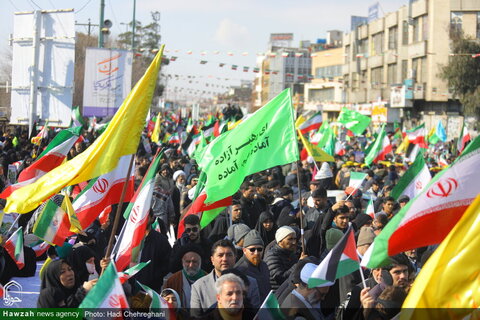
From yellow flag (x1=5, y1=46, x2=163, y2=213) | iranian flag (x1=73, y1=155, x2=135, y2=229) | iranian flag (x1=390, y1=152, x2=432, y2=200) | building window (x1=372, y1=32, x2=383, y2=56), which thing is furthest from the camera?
building window (x1=372, y1=32, x2=383, y2=56)

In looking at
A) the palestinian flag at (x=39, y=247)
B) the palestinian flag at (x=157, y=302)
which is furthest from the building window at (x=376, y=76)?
the palestinian flag at (x=157, y=302)

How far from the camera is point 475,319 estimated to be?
4.63 m

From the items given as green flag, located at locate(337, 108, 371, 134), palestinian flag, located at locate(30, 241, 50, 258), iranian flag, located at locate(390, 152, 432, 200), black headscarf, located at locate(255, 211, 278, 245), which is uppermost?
green flag, located at locate(337, 108, 371, 134)

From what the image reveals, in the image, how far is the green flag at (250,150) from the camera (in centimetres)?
866

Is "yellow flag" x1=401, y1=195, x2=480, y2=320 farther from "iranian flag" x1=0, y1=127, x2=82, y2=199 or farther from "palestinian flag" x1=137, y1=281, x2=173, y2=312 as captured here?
"iranian flag" x1=0, y1=127, x2=82, y2=199

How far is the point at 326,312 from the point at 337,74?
77675mm

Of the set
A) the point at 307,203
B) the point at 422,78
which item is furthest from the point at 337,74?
the point at 307,203

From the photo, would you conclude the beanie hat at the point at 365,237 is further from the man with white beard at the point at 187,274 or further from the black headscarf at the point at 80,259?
the black headscarf at the point at 80,259

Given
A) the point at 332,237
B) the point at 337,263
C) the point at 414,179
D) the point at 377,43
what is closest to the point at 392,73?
the point at 377,43

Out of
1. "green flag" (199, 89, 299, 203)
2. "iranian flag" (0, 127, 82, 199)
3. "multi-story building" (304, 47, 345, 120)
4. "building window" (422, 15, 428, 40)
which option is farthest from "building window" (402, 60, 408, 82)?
"green flag" (199, 89, 299, 203)

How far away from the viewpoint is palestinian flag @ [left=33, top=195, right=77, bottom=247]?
8.20 metres

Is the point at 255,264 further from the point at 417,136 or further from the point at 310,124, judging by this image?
the point at 417,136

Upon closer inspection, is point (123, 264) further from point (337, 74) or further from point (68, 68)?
point (337, 74)

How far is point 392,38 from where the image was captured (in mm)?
65500
